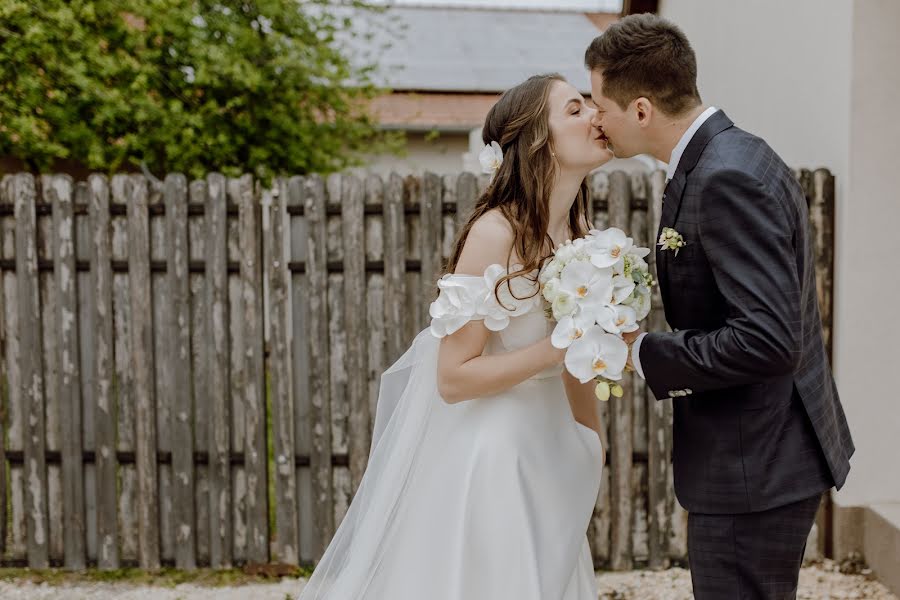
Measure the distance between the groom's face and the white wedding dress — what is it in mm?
469

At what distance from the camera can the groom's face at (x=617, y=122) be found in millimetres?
2498

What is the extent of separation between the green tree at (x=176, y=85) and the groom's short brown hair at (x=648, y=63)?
5654 mm

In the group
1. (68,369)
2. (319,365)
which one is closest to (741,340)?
(319,365)

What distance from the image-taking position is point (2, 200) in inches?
194

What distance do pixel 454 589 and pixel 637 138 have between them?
1336mm

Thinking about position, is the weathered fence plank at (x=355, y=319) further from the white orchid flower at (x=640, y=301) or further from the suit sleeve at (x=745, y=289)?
the suit sleeve at (x=745, y=289)

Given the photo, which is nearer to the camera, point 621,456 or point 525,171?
point 525,171

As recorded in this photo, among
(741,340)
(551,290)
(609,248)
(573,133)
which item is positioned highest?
(573,133)

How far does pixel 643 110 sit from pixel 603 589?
297 centimetres

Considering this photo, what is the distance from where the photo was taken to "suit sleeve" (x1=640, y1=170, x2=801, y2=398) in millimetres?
2092

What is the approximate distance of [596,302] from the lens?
2.32 meters

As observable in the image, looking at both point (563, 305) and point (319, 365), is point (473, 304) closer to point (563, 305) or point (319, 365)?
point (563, 305)

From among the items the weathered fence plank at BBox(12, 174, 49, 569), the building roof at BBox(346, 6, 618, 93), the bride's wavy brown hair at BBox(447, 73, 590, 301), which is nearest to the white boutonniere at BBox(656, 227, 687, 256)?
the bride's wavy brown hair at BBox(447, 73, 590, 301)

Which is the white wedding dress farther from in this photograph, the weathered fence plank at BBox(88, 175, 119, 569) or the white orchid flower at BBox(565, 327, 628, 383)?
the weathered fence plank at BBox(88, 175, 119, 569)
